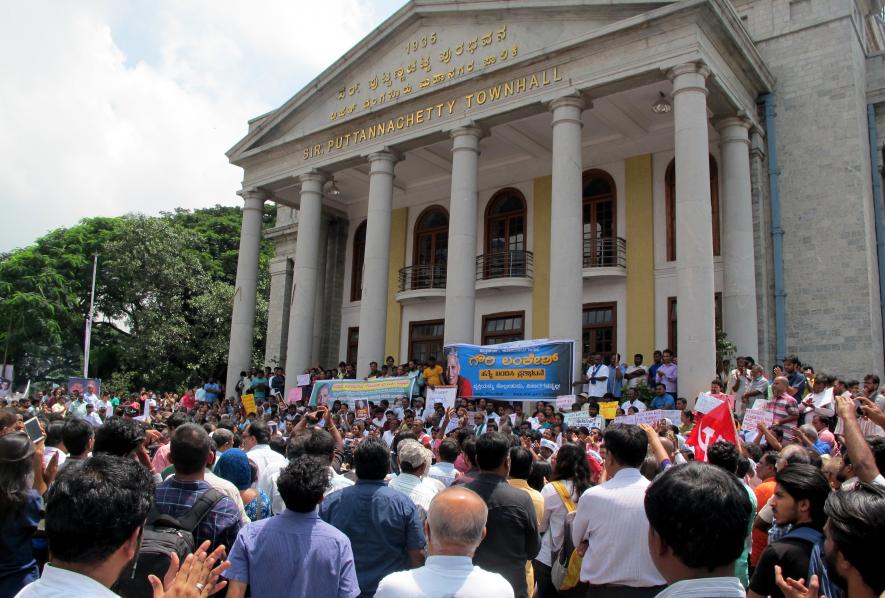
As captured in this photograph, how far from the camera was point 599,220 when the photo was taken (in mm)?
22031

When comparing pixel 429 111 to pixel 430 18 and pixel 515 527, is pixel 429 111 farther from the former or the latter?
pixel 515 527

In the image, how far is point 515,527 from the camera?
462 cm

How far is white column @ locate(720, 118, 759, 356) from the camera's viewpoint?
55.8 ft

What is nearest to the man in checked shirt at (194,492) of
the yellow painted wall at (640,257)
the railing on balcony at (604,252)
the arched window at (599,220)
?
the yellow painted wall at (640,257)

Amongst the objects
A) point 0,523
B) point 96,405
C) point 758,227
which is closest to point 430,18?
point 758,227

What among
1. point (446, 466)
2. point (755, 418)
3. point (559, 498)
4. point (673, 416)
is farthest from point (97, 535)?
point (673, 416)

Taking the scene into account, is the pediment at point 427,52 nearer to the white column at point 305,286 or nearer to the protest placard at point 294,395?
the white column at point 305,286

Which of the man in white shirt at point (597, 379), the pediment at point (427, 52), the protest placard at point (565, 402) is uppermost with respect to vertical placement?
the pediment at point (427, 52)

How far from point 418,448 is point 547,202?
18.4m

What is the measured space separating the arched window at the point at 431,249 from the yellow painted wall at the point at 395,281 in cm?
58

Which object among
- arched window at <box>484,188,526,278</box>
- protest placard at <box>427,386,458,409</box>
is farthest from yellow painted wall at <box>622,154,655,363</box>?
protest placard at <box>427,386,458,409</box>

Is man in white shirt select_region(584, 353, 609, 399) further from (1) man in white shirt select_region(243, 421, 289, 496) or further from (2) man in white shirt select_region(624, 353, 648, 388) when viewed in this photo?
(1) man in white shirt select_region(243, 421, 289, 496)

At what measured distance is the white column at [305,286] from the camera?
22109 mm

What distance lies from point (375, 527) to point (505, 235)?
20.0 meters
